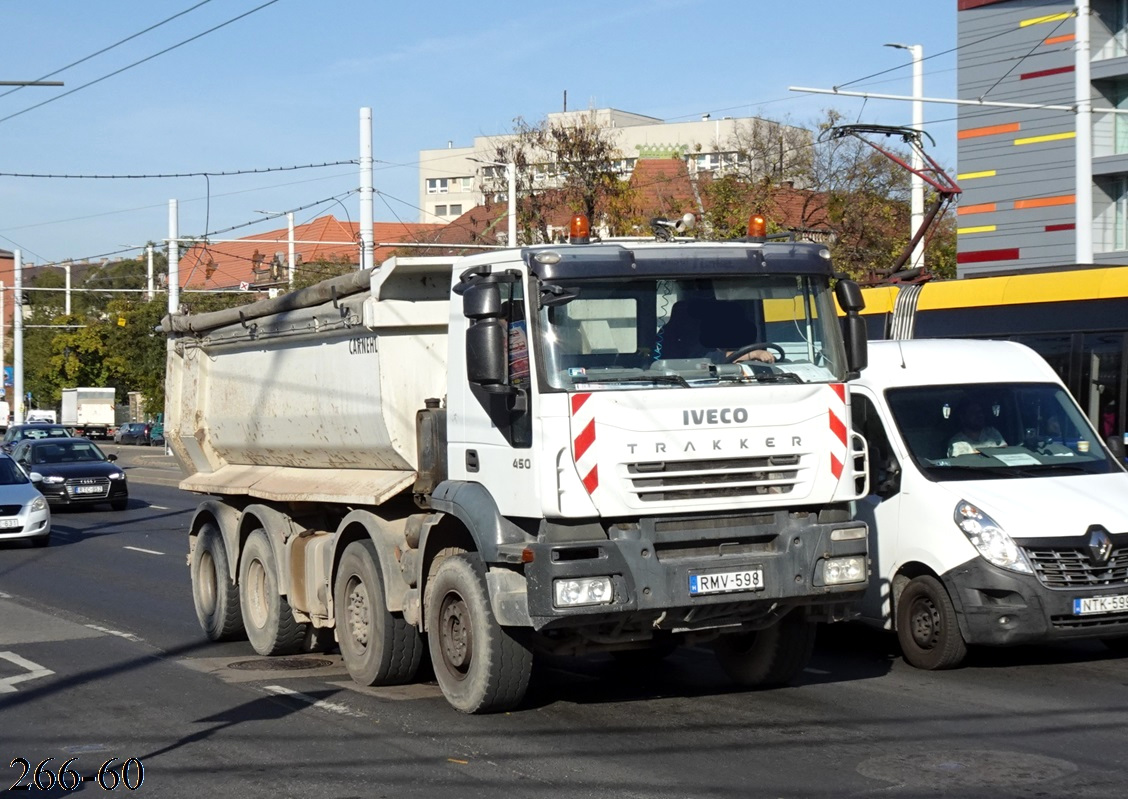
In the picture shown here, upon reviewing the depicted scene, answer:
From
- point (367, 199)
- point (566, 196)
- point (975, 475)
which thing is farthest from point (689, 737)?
point (566, 196)

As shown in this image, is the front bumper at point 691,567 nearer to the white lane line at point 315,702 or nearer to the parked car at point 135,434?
the white lane line at point 315,702

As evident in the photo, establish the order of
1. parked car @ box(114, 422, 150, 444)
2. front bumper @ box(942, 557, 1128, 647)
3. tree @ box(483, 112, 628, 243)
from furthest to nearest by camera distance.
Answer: parked car @ box(114, 422, 150, 444) → tree @ box(483, 112, 628, 243) → front bumper @ box(942, 557, 1128, 647)

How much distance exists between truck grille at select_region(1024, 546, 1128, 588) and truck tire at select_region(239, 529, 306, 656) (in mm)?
5562

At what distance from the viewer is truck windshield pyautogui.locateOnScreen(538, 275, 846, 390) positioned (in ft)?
26.2

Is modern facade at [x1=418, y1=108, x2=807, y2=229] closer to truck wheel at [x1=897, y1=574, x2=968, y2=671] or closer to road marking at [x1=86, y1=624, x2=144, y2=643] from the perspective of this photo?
road marking at [x1=86, y1=624, x2=144, y2=643]

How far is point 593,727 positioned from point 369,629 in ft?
7.01

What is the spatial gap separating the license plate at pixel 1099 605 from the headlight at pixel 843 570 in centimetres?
180

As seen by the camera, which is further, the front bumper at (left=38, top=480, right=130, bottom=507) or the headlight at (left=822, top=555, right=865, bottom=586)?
the front bumper at (left=38, top=480, right=130, bottom=507)

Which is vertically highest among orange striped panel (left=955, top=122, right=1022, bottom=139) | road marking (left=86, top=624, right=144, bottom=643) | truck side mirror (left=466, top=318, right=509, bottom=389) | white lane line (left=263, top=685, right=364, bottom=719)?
orange striped panel (left=955, top=122, right=1022, bottom=139)

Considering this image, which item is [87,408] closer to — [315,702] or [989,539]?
[315,702]

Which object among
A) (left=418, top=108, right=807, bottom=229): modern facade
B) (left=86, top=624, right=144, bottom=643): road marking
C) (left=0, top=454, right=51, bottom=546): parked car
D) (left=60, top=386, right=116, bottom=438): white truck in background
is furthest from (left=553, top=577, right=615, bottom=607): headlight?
(left=60, top=386, right=116, bottom=438): white truck in background

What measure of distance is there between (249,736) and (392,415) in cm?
220

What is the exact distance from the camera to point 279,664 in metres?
11.4

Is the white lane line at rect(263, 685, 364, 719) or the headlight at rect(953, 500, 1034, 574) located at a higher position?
the headlight at rect(953, 500, 1034, 574)
